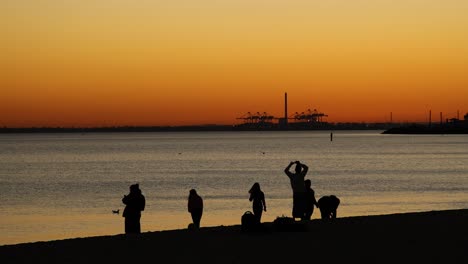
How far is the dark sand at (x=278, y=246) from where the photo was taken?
16172mm

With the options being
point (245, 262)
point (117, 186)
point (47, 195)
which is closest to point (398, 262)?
point (245, 262)

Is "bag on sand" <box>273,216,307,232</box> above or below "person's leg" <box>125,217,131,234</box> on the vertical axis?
above

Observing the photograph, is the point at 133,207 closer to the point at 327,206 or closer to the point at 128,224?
the point at 128,224

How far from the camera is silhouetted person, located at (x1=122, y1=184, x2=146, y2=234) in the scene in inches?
847

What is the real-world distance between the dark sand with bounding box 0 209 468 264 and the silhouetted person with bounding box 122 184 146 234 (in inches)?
43.0

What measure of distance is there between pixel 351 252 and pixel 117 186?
5671 cm

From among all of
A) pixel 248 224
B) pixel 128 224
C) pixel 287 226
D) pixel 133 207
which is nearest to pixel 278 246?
pixel 248 224

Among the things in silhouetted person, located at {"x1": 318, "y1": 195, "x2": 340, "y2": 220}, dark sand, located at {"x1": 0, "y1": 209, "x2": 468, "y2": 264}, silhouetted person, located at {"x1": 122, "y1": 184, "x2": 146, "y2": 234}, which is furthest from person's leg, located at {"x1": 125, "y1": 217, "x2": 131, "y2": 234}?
silhouetted person, located at {"x1": 318, "y1": 195, "x2": 340, "y2": 220}

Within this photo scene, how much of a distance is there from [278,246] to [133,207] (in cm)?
504

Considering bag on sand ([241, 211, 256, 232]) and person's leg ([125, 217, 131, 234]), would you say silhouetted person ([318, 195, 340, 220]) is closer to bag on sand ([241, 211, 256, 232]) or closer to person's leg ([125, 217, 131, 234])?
bag on sand ([241, 211, 256, 232])

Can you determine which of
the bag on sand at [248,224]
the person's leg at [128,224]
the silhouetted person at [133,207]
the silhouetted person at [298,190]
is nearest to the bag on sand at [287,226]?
the bag on sand at [248,224]

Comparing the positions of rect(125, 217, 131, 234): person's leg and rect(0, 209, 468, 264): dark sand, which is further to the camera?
rect(125, 217, 131, 234): person's leg

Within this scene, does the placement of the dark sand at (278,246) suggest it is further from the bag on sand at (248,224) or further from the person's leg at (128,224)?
the person's leg at (128,224)

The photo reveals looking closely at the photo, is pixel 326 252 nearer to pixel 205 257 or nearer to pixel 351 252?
pixel 351 252
